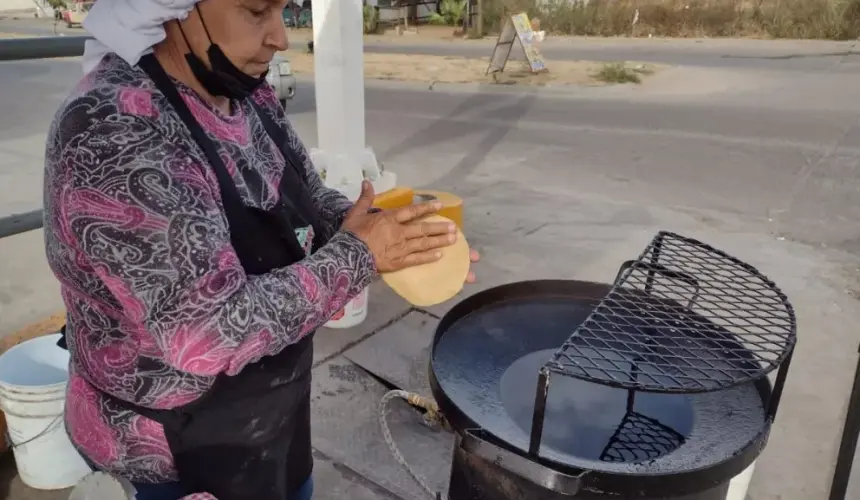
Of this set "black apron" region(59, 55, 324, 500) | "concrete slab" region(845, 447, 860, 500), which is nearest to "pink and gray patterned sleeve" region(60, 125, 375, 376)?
"black apron" region(59, 55, 324, 500)

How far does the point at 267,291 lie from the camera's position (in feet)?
3.77

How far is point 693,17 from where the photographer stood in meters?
18.8

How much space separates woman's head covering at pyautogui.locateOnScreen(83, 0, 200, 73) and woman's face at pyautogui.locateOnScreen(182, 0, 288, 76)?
1.3 inches

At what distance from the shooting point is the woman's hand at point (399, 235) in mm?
1310

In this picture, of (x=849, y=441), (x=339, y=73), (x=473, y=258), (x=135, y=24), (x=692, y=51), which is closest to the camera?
(x=135, y=24)

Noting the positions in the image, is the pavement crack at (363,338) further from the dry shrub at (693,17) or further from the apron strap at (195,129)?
the dry shrub at (693,17)

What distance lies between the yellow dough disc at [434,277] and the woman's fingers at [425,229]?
3 cm

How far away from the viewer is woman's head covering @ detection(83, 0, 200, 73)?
3.74 feet

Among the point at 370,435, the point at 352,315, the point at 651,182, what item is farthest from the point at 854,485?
the point at 651,182

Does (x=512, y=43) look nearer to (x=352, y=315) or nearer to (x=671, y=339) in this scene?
(x=352, y=315)

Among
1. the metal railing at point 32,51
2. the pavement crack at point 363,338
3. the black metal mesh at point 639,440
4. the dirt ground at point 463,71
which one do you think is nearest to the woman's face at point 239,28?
the black metal mesh at point 639,440

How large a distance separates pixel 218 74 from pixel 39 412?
1.60 meters

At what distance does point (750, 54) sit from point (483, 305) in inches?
582

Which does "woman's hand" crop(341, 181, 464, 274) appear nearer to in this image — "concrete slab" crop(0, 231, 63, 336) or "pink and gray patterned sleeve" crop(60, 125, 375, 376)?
"pink and gray patterned sleeve" crop(60, 125, 375, 376)
